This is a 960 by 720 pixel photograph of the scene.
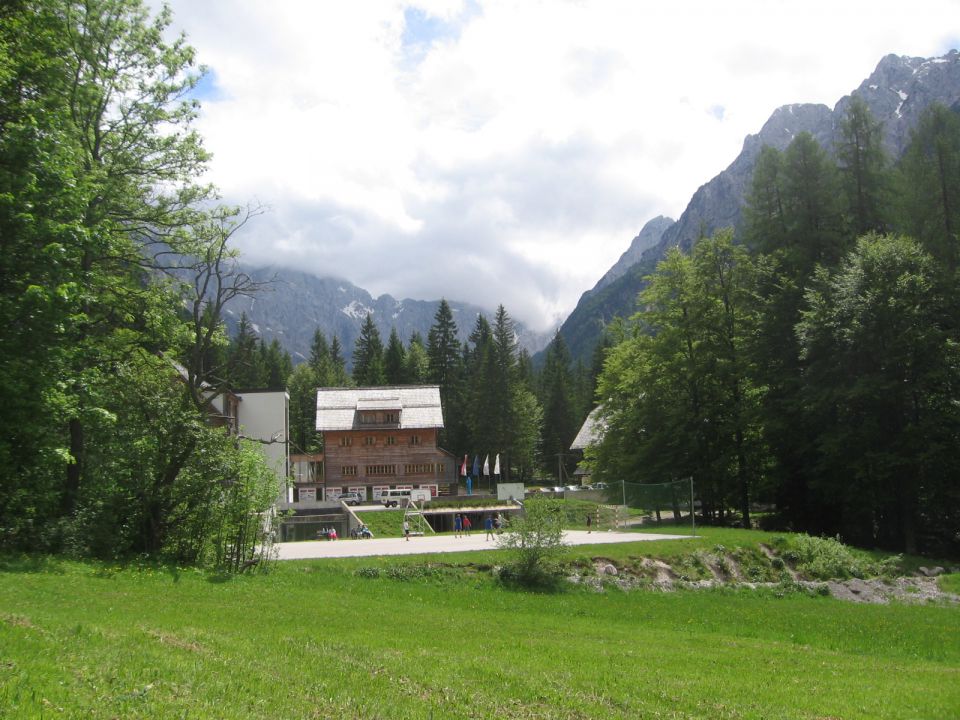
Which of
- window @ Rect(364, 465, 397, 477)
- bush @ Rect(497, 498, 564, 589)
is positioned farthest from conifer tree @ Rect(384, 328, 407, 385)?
bush @ Rect(497, 498, 564, 589)

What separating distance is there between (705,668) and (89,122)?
72.3ft

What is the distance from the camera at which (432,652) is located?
10695 millimetres

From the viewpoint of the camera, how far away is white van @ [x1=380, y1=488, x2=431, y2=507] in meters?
50.3

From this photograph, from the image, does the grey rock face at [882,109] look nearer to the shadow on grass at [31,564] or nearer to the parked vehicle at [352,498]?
the parked vehicle at [352,498]

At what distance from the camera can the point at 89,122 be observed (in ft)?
71.3

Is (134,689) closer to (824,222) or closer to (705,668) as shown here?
(705,668)

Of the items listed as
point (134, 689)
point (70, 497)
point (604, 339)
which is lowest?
point (134, 689)

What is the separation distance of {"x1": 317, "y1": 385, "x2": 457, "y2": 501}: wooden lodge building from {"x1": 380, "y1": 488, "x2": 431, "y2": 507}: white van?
1.78ft

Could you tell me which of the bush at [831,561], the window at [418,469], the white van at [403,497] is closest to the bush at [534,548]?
the bush at [831,561]

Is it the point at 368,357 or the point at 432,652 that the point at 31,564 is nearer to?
the point at 432,652

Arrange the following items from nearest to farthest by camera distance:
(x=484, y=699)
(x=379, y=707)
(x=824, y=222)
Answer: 1. (x=379, y=707)
2. (x=484, y=699)
3. (x=824, y=222)

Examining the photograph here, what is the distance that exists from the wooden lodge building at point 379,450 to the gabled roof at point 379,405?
0.09 meters

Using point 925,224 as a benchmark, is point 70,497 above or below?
below

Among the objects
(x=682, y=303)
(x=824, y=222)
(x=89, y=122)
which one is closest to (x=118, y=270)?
(x=89, y=122)
